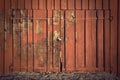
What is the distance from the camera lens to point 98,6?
6457 mm

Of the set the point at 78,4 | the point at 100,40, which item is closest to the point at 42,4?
the point at 78,4

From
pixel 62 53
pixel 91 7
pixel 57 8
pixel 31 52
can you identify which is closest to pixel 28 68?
pixel 31 52

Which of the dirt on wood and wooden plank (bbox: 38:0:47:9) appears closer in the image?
the dirt on wood

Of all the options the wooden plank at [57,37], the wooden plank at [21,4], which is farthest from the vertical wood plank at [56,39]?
the wooden plank at [21,4]

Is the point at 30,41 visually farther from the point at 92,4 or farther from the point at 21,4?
the point at 92,4

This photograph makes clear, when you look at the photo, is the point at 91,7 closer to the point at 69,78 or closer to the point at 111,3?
the point at 111,3

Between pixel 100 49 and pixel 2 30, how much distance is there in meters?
1.96

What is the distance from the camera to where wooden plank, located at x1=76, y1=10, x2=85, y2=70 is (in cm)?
646

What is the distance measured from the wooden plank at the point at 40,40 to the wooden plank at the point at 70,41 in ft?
1.48

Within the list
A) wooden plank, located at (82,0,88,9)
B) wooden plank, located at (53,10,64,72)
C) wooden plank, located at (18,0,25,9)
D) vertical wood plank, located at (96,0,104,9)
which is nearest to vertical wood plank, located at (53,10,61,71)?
wooden plank, located at (53,10,64,72)

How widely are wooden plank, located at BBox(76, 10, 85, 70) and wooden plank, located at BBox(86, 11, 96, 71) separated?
0.32 feet

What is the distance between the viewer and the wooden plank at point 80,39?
646 cm

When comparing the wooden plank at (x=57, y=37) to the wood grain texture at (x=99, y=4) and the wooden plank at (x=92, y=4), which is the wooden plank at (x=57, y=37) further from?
the wood grain texture at (x=99, y=4)

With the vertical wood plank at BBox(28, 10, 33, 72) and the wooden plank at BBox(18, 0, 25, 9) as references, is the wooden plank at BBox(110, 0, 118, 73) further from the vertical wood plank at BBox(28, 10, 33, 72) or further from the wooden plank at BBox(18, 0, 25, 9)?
the wooden plank at BBox(18, 0, 25, 9)
